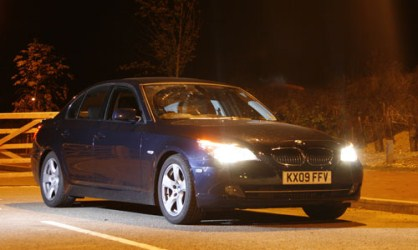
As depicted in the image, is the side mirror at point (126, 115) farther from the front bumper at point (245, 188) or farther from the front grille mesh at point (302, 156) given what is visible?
the front grille mesh at point (302, 156)

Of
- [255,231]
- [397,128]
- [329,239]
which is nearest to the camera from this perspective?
[329,239]

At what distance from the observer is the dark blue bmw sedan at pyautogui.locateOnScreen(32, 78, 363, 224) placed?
9.30 meters

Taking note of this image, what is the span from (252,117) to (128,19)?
97.0 ft

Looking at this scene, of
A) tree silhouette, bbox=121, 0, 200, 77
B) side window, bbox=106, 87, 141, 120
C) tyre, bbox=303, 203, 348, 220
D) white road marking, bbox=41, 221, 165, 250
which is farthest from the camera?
tree silhouette, bbox=121, 0, 200, 77

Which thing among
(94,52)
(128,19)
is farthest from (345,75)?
(94,52)

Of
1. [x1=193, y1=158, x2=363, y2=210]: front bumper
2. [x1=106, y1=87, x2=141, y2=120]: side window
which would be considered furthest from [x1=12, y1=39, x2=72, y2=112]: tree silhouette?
[x1=193, y1=158, x2=363, y2=210]: front bumper

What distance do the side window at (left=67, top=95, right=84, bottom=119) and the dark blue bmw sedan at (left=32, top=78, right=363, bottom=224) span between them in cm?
2

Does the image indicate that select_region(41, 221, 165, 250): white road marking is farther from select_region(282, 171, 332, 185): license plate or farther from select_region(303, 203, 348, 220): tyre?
select_region(303, 203, 348, 220): tyre

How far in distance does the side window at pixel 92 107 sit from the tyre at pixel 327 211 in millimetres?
2716

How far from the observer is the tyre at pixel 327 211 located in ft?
33.8

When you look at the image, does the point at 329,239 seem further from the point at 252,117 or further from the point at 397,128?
the point at 397,128

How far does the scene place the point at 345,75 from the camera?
2238 cm

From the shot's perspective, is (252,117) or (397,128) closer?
(252,117)

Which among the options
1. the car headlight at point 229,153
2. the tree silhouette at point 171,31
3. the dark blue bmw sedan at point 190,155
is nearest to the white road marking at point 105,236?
the dark blue bmw sedan at point 190,155
